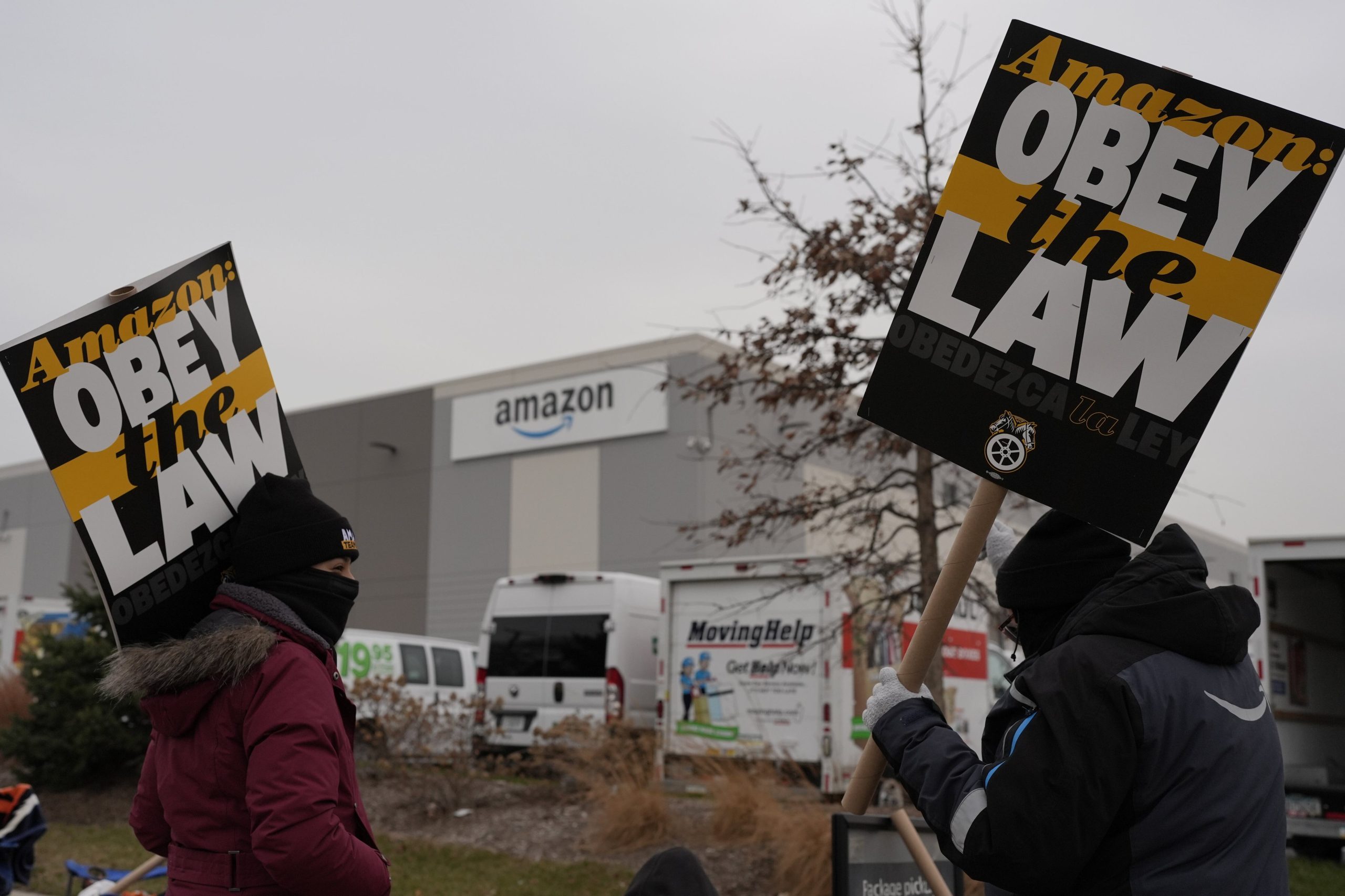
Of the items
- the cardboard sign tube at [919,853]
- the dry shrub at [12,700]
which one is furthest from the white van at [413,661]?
the cardboard sign tube at [919,853]

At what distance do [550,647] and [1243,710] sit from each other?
44.5 feet

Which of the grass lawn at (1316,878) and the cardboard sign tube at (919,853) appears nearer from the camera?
the cardboard sign tube at (919,853)

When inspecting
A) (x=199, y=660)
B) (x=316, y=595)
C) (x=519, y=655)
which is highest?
(x=316, y=595)

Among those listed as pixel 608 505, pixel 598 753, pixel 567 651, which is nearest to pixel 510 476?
pixel 608 505

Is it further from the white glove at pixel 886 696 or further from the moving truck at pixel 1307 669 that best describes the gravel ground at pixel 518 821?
the white glove at pixel 886 696

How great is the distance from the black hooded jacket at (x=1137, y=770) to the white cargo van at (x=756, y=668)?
9.16 metres

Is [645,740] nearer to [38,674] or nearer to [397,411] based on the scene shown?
[38,674]

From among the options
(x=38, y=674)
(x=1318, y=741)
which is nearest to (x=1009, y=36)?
(x=1318, y=741)

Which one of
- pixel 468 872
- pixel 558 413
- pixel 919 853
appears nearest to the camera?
pixel 919 853

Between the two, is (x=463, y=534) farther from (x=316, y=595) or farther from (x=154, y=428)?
(x=316, y=595)

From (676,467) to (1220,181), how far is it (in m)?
28.6

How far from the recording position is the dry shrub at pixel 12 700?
1614 centimetres

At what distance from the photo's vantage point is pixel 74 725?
14.1 m

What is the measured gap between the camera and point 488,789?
12.1 m
